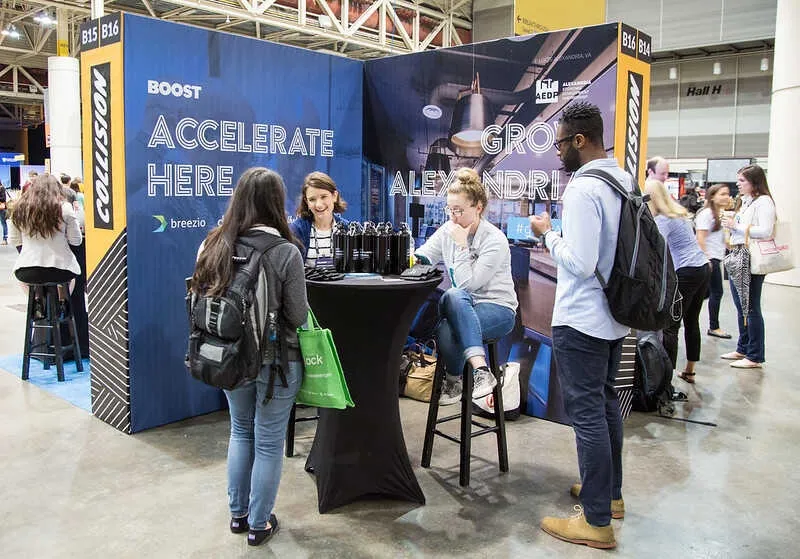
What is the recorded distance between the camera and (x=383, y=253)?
2.92 m

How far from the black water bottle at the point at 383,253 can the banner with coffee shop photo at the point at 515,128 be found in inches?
53.5

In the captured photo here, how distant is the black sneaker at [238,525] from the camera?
262 centimetres

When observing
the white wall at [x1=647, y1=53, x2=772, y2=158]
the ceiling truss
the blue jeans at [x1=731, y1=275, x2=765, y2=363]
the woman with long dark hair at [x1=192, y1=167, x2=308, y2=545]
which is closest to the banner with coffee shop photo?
the blue jeans at [x1=731, y1=275, x2=765, y2=363]

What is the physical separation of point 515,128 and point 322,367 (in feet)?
7.37

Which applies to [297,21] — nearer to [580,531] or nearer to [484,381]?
[484,381]

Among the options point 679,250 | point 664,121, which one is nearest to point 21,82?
point 664,121

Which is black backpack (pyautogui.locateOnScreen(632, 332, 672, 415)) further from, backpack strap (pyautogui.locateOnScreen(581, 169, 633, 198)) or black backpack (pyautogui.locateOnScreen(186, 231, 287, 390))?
black backpack (pyautogui.locateOnScreen(186, 231, 287, 390))

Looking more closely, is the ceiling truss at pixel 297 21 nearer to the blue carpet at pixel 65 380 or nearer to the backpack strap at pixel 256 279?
the blue carpet at pixel 65 380

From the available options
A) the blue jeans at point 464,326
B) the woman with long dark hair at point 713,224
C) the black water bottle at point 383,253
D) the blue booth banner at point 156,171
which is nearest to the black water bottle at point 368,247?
the black water bottle at point 383,253

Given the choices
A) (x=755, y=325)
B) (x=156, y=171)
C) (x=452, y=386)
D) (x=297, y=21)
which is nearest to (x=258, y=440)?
(x=452, y=386)

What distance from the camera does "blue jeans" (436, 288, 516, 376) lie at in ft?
9.75

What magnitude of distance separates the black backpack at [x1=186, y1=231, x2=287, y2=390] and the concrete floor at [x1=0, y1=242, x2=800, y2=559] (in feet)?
2.28

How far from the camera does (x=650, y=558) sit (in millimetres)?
2500

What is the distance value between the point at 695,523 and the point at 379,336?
4.75 ft
